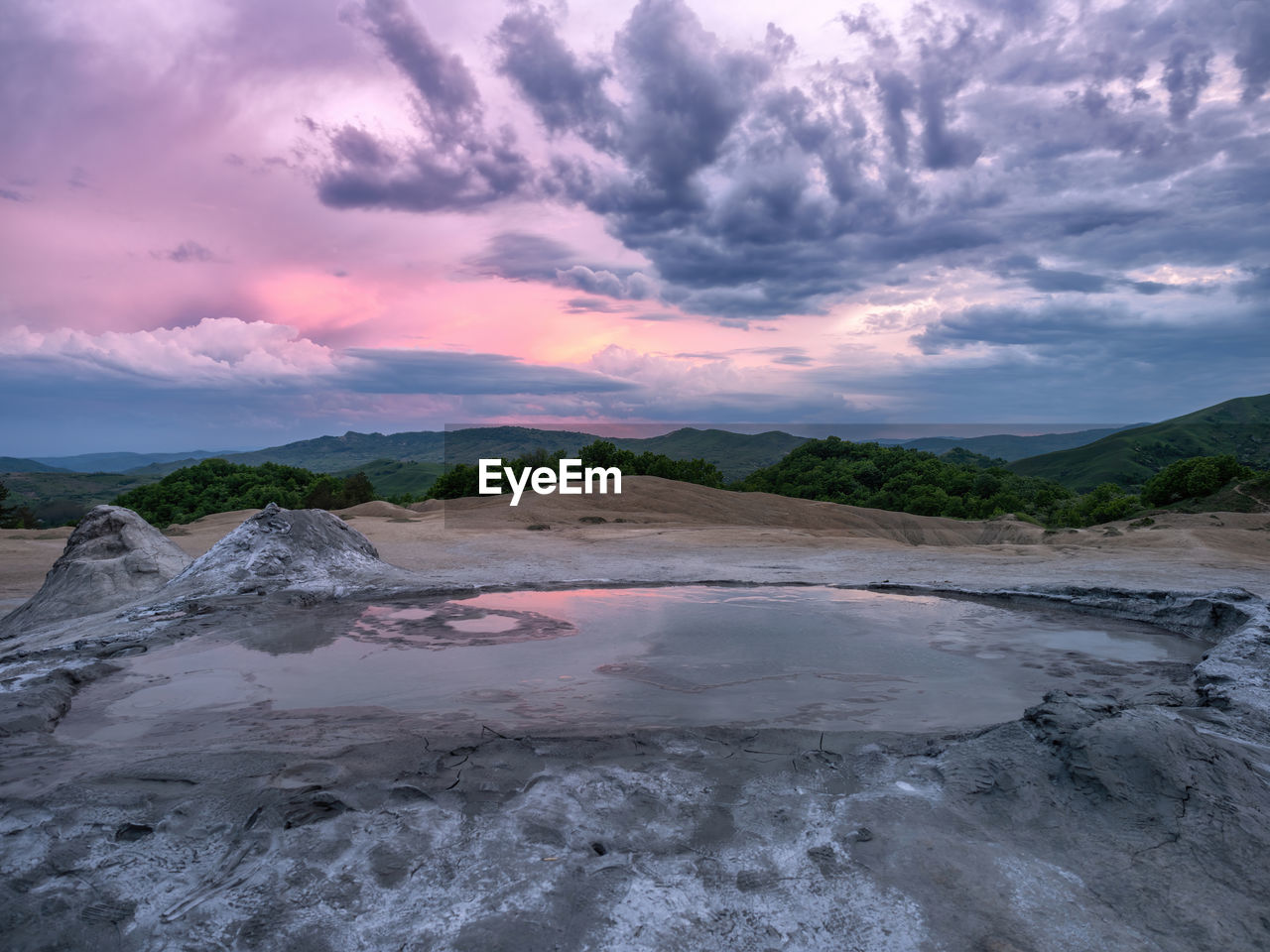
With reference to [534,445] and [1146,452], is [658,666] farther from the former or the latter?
[1146,452]

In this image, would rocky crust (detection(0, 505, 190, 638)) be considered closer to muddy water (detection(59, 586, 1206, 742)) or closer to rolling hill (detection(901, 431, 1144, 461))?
muddy water (detection(59, 586, 1206, 742))

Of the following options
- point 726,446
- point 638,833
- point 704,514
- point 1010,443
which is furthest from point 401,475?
point 1010,443

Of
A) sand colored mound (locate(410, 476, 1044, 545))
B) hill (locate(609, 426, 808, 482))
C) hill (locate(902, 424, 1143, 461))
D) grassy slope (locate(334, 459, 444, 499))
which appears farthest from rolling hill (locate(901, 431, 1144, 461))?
sand colored mound (locate(410, 476, 1044, 545))

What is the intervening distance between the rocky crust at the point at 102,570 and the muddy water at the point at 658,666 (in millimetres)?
2733

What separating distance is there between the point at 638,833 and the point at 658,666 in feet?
9.44

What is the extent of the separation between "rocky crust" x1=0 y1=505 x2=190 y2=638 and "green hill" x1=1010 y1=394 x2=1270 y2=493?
6298 centimetres

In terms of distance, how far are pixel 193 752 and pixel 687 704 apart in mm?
2962

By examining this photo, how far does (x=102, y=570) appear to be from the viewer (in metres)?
8.53

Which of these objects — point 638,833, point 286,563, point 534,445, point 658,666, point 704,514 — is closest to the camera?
point 638,833

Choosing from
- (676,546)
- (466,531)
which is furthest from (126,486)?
(676,546)

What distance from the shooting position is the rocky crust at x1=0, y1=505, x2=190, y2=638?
26.2 feet

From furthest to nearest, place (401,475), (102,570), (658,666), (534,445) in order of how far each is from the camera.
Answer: (401,475) < (534,445) < (102,570) < (658,666)

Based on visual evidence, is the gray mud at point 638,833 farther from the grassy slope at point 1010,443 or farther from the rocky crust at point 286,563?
the grassy slope at point 1010,443

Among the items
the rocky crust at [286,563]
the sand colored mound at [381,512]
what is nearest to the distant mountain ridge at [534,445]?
the sand colored mound at [381,512]
